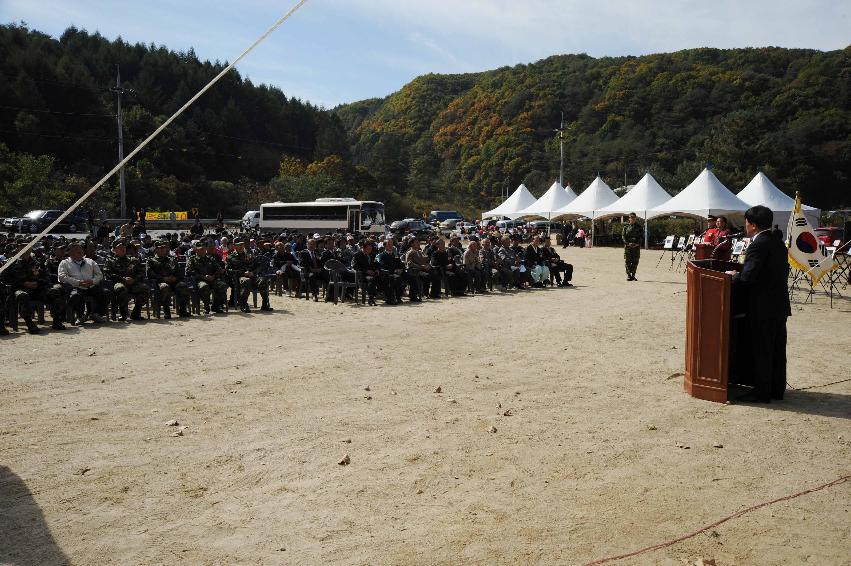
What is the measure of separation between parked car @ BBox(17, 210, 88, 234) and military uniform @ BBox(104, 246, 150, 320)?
80.1ft

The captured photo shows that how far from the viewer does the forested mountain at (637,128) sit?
228 ft

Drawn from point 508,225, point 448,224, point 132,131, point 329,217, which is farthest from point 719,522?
point 132,131

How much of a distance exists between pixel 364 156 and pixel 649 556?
110 m

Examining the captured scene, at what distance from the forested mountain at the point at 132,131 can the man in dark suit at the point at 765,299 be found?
4692cm

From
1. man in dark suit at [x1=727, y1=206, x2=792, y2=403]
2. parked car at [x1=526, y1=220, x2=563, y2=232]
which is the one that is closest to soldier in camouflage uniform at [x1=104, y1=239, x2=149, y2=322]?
man in dark suit at [x1=727, y1=206, x2=792, y2=403]

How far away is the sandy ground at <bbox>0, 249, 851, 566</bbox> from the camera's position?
3.86m

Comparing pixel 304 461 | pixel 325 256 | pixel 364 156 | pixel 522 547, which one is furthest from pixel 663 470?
pixel 364 156

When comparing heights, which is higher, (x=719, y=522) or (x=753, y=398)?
(x=753, y=398)

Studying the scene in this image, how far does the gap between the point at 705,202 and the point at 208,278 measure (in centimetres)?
2580

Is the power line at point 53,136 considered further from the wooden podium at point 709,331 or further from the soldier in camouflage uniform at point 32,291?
the wooden podium at point 709,331

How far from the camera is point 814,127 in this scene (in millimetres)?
70188

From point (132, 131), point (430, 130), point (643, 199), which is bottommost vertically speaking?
point (643, 199)

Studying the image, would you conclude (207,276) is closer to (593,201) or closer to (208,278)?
(208,278)

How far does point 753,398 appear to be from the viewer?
22.0 ft
